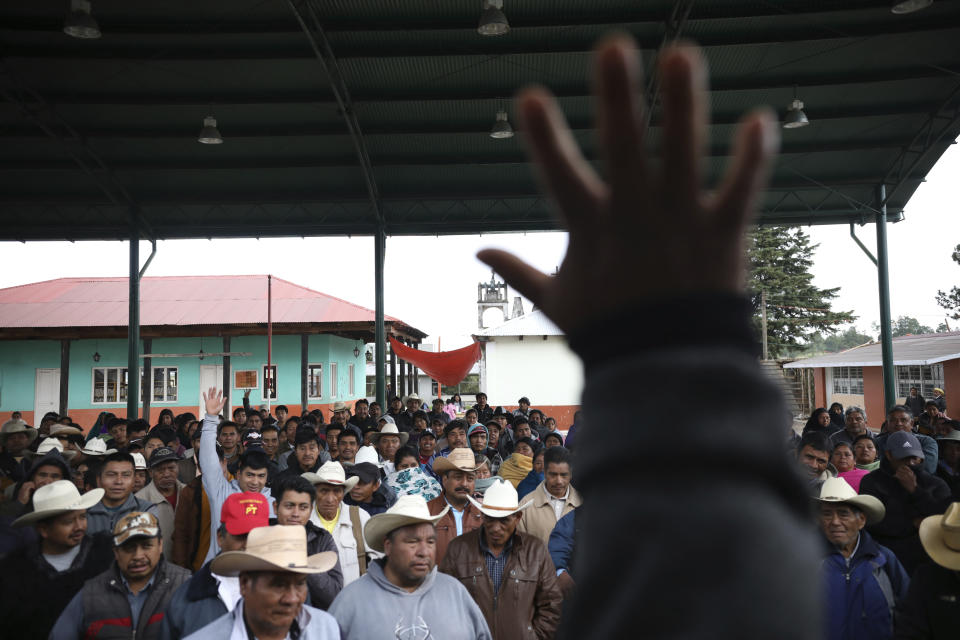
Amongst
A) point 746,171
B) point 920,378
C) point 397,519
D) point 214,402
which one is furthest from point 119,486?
point 920,378

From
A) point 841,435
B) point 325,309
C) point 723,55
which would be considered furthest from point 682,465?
point 325,309

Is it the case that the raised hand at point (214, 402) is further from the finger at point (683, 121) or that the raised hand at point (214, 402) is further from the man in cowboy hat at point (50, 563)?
the finger at point (683, 121)

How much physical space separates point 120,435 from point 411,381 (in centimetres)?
1744

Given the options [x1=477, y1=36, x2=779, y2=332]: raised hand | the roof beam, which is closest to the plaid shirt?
[x1=477, y1=36, x2=779, y2=332]: raised hand

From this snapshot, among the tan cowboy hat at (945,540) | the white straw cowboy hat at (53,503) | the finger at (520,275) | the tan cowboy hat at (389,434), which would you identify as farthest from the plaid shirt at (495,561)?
the tan cowboy hat at (389,434)

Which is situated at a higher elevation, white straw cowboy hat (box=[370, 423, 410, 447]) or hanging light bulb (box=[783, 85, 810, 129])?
hanging light bulb (box=[783, 85, 810, 129])

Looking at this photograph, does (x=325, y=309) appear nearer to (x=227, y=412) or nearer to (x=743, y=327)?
(x=227, y=412)

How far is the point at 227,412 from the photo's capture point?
20188 mm

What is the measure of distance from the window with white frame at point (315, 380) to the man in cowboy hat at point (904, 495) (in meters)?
18.5

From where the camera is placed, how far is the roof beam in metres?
11.4

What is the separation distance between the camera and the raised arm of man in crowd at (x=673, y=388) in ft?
1.71

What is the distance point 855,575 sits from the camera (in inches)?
143

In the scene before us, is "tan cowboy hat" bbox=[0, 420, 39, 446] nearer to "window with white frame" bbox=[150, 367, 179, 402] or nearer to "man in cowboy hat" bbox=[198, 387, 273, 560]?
"man in cowboy hat" bbox=[198, 387, 273, 560]

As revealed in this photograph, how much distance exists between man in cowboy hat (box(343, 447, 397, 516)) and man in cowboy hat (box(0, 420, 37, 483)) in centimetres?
376
